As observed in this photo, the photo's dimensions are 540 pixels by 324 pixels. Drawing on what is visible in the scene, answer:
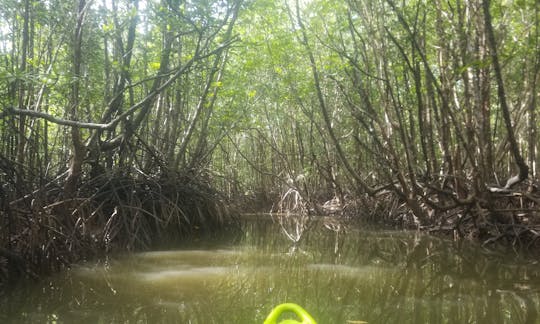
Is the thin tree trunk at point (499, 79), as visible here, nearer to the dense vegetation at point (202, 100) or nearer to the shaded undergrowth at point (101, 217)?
the dense vegetation at point (202, 100)

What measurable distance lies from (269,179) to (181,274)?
1114 cm

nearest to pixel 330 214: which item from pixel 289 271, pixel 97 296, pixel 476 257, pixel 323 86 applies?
pixel 323 86

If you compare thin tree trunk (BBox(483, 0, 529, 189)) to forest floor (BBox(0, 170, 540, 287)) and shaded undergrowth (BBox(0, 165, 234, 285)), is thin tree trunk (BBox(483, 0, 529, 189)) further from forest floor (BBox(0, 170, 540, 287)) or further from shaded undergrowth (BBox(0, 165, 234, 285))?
shaded undergrowth (BBox(0, 165, 234, 285))

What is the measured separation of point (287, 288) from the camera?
10.7ft

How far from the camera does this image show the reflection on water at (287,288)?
2.58 metres

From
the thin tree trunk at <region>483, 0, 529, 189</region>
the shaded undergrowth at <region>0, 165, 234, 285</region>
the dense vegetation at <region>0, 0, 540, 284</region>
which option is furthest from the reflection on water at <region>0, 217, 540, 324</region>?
the thin tree trunk at <region>483, 0, 529, 189</region>

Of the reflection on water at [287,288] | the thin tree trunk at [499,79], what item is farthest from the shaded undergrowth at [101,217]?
the thin tree trunk at [499,79]

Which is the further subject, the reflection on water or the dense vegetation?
the dense vegetation

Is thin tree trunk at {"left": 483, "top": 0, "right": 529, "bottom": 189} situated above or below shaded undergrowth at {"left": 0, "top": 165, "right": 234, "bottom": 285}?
above

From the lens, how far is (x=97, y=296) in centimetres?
295

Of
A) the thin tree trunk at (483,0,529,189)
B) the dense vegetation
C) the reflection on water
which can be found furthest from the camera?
the dense vegetation

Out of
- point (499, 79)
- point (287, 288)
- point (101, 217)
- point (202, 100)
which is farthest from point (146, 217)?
point (499, 79)

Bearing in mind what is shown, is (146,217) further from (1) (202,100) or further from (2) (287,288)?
(2) (287,288)

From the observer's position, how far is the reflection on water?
2584 mm
